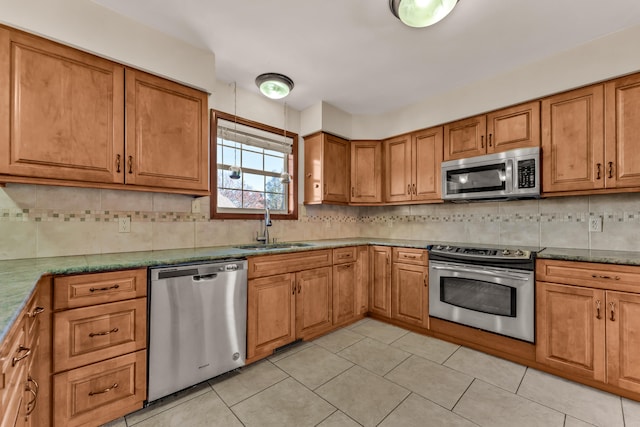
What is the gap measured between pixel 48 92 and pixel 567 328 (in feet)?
12.5

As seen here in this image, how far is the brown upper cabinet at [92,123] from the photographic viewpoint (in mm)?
1536

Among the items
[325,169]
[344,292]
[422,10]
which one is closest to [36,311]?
[344,292]

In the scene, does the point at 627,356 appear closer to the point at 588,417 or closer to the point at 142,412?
the point at 588,417

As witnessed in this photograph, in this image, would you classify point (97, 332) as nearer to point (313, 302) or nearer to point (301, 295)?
point (301, 295)

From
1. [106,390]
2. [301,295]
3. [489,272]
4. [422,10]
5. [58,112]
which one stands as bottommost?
[106,390]

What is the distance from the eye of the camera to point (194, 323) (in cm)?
188

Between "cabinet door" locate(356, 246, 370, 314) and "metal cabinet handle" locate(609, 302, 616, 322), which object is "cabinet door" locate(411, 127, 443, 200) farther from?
"metal cabinet handle" locate(609, 302, 616, 322)

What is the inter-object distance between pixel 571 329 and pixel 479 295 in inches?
24.5

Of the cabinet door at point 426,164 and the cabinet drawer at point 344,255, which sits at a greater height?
the cabinet door at point 426,164

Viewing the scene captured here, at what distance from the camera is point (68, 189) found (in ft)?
6.29

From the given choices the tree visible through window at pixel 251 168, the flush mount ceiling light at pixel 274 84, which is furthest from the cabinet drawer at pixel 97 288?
the flush mount ceiling light at pixel 274 84

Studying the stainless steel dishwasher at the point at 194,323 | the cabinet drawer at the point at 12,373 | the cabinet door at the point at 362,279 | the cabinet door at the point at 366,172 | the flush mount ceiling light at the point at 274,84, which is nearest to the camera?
the cabinet drawer at the point at 12,373

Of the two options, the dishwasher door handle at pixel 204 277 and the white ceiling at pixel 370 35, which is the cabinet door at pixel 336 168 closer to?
the white ceiling at pixel 370 35

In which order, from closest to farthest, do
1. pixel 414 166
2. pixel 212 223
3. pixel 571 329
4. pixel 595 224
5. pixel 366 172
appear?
pixel 571 329 < pixel 595 224 < pixel 212 223 < pixel 414 166 < pixel 366 172
